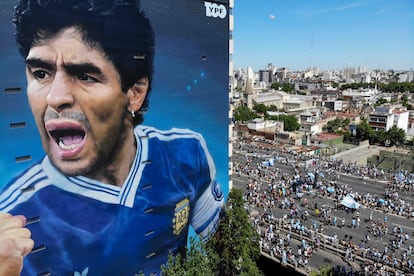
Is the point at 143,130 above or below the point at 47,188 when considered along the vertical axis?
above

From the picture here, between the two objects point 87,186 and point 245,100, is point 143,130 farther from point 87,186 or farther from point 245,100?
point 245,100

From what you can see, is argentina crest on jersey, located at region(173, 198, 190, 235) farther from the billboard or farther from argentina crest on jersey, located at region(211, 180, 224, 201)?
argentina crest on jersey, located at region(211, 180, 224, 201)

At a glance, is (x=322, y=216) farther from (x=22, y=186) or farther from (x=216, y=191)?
(x=22, y=186)

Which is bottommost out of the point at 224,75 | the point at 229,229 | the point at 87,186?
the point at 229,229

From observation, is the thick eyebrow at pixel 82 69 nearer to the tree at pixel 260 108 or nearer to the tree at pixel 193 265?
the tree at pixel 193 265

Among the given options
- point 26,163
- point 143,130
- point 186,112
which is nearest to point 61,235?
point 26,163

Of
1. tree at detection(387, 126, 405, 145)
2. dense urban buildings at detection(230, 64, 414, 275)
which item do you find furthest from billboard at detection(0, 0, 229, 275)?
tree at detection(387, 126, 405, 145)
